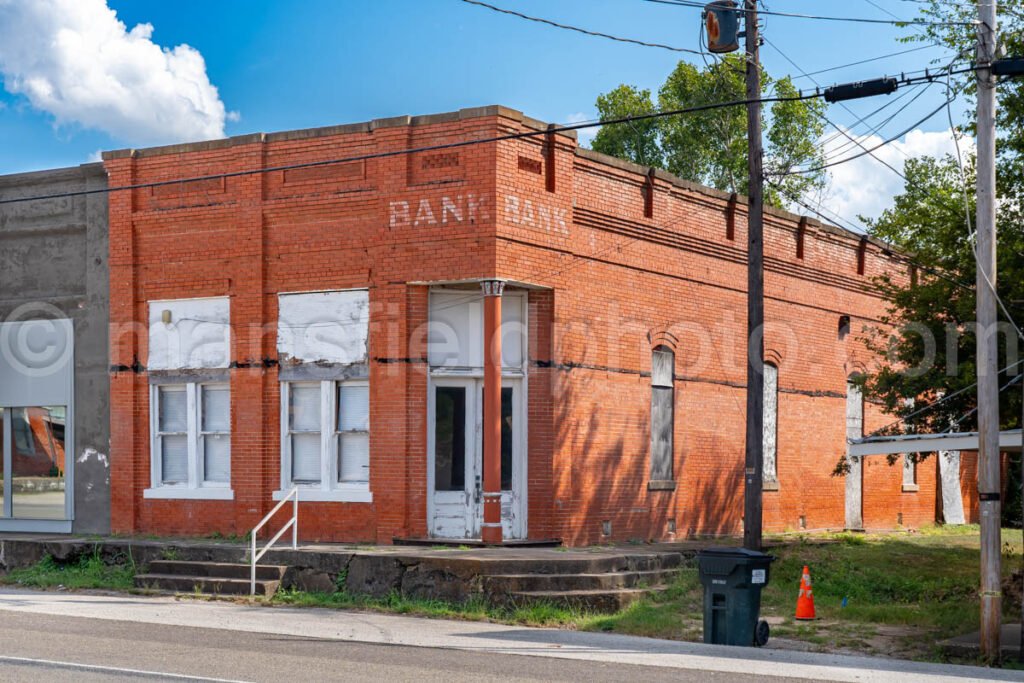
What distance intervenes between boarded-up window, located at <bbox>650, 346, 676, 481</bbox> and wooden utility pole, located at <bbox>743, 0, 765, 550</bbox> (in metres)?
3.02


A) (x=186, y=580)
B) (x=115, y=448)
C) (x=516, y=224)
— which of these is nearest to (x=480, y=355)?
(x=516, y=224)

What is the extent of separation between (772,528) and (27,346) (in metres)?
14.5

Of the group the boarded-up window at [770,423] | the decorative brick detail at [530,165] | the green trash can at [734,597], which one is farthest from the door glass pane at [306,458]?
the boarded-up window at [770,423]

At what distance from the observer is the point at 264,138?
68.2 ft

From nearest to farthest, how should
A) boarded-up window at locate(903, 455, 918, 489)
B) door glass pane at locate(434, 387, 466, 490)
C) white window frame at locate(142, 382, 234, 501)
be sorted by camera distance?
1. door glass pane at locate(434, 387, 466, 490)
2. white window frame at locate(142, 382, 234, 501)
3. boarded-up window at locate(903, 455, 918, 489)

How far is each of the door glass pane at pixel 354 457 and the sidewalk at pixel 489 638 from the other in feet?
10.4

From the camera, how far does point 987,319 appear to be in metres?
14.2

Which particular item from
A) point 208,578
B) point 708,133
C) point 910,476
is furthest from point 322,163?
point 708,133

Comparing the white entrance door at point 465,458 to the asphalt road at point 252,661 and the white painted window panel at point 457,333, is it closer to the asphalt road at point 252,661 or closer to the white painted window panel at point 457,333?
the white painted window panel at point 457,333

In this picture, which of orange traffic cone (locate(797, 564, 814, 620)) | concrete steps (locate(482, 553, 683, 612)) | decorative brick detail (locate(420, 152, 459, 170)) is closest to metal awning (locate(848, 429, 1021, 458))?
orange traffic cone (locate(797, 564, 814, 620))

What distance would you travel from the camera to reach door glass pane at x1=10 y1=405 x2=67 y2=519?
22891 mm

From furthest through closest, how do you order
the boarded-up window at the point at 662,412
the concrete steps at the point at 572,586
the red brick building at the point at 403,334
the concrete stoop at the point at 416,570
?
the boarded-up window at the point at 662,412 < the red brick building at the point at 403,334 < the concrete stoop at the point at 416,570 < the concrete steps at the point at 572,586

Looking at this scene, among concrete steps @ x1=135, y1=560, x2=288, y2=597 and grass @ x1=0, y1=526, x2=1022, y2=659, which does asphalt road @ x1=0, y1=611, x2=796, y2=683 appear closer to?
grass @ x1=0, y1=526, x2=1022, y2=659

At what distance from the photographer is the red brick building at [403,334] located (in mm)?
19500
